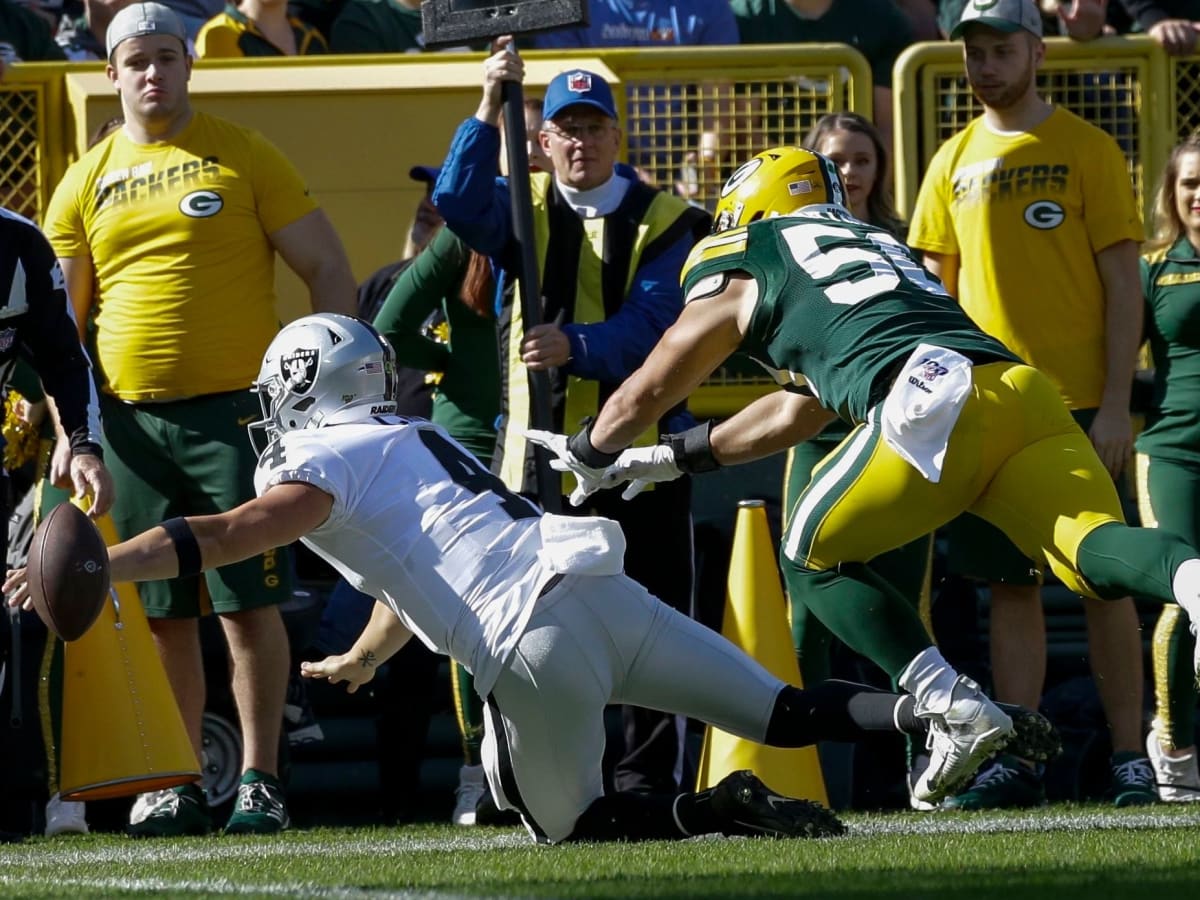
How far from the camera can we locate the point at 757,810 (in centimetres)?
519

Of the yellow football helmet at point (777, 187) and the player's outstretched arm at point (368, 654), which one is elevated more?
the yellow football helmet at point (777, 187)

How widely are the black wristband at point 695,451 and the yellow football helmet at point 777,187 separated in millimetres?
556

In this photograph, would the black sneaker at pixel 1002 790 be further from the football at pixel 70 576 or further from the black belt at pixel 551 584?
the football at pixel 70 576

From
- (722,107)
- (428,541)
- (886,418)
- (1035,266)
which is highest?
(722,107)

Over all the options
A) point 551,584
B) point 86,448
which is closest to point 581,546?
point 551,584

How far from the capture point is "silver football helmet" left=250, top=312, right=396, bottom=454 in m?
5.44

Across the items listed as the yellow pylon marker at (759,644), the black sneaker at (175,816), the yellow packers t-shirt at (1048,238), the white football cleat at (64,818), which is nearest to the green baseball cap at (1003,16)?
Answer: the yellow packers t-shirt at (1048,238)

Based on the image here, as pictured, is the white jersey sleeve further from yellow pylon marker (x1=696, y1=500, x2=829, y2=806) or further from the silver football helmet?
yellow pylon marker (x1=696, y1=500, x2=829, y2=806)

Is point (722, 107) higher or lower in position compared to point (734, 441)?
higher

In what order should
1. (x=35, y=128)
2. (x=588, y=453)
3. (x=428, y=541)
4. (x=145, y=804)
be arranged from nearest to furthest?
1. (x=428, y=541)
2. (x=588, y=453)
3. (x=145, y=804)
4. (x=35, y=128)

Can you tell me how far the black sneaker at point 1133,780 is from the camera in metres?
6.80

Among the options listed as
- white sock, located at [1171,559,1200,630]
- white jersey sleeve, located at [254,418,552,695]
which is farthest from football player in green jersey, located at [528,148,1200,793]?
white jersey sleeve, located at [254,418,552,695]

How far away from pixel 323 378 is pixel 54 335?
1373 mm

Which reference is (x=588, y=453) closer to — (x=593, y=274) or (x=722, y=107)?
(x=593, y=274)
